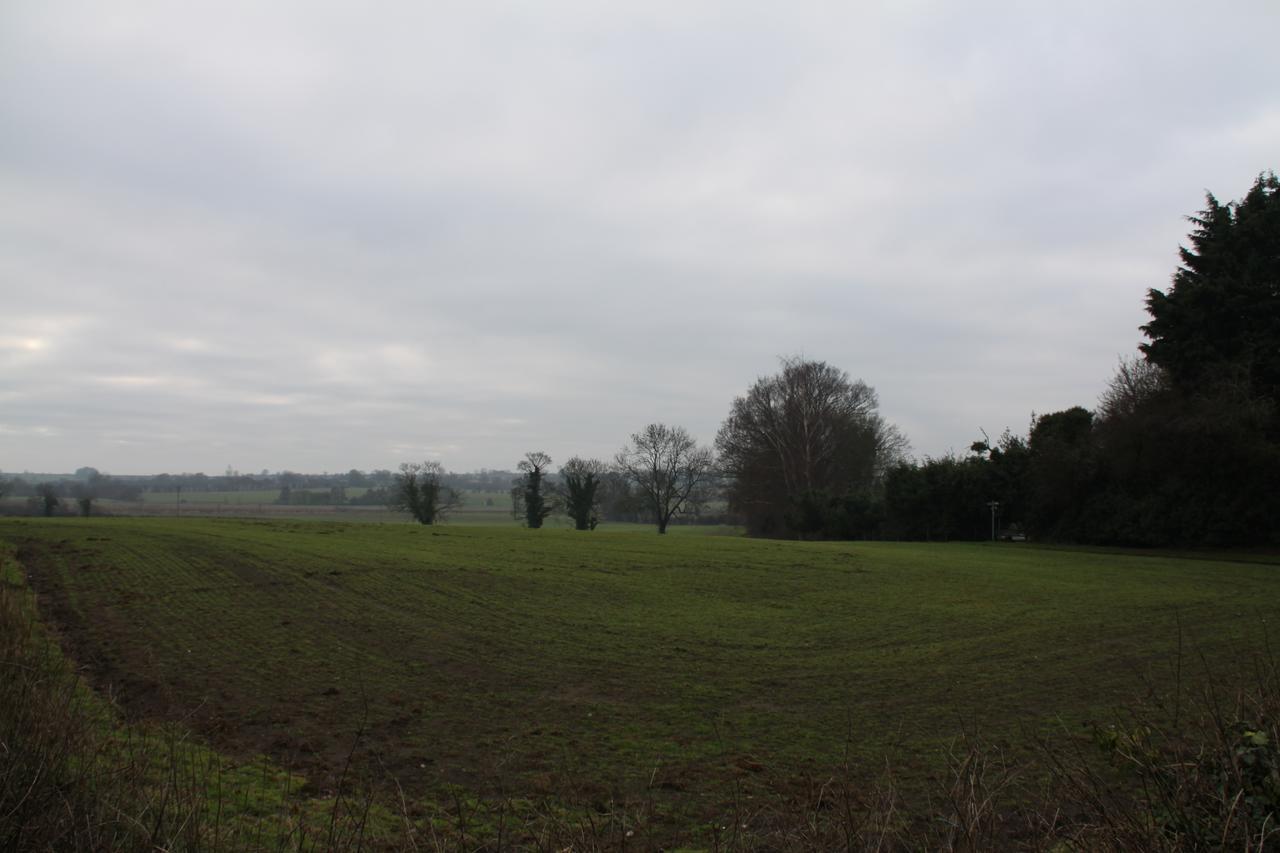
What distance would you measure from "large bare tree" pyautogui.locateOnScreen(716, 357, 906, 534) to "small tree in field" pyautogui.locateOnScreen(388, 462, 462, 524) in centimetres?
2653

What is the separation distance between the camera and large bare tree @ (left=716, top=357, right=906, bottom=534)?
69688mm

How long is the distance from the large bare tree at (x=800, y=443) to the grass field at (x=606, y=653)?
39111 mm

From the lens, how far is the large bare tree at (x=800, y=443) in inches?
2744

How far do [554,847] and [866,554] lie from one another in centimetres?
3332

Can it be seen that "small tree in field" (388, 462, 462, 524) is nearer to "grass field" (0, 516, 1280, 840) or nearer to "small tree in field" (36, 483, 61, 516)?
"small tree in field" (36, 483, 61, 516)

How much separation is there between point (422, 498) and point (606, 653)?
64417mm

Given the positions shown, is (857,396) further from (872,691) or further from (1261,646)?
(872,691)

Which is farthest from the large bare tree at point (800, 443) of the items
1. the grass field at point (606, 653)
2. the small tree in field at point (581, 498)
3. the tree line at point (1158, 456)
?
the grass field at point (606, 653)

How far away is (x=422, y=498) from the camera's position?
76500 millimetres

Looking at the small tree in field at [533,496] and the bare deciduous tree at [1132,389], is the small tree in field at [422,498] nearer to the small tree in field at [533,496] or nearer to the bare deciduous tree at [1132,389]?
the small tree in field at [533,496]

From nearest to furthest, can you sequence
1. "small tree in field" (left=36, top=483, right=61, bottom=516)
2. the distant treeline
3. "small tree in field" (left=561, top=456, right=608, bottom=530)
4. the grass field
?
the grass field
the distant treeline
"small tree in field" (left=36, top=483, right=61, bottom=516)
"small tree in field" (left=561, top=456, right=608, bottom=530)

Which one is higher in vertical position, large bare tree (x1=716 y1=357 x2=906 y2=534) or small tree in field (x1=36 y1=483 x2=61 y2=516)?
large bare tree (x1=716 y1=357 x2=906 y2=534)

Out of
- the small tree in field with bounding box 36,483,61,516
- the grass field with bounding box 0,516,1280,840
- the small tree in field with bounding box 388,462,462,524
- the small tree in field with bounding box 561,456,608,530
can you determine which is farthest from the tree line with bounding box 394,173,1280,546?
the small tree in field with bounding box 36,483,61,516

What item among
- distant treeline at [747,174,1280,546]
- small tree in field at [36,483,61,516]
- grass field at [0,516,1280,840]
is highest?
distant treeline at [747,174,1280,546]
